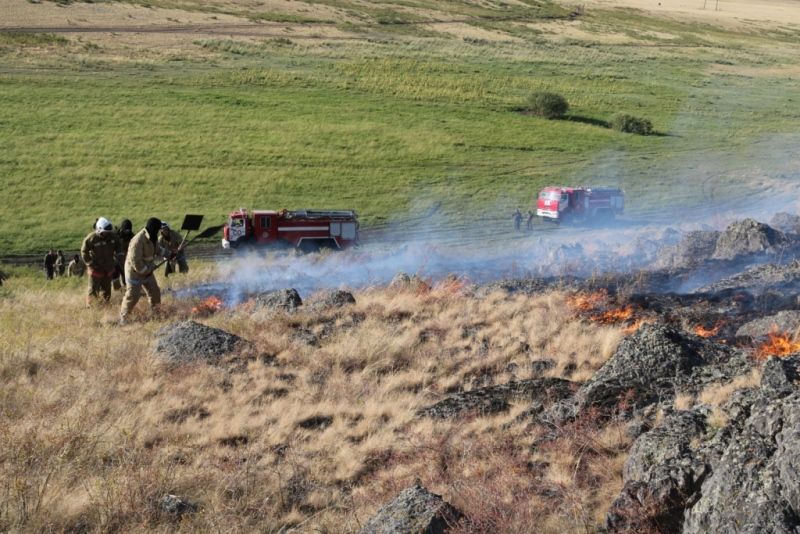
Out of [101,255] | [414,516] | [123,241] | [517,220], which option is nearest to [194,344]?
[101,255]

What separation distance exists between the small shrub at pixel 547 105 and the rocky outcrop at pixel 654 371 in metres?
44.6

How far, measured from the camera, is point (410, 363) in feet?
36.8

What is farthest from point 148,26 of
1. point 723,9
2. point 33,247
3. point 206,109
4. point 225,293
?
point 723,9

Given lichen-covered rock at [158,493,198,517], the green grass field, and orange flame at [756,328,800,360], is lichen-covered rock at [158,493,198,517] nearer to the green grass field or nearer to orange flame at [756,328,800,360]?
orange flame at [756,328,800,360]

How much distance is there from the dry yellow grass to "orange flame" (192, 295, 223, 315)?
4.15 feet

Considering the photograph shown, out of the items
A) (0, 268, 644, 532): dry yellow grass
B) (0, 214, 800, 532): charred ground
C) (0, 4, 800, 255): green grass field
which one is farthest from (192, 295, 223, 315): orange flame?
(0, 4, 800, 255): green grass field

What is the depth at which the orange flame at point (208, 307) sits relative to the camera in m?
14.7

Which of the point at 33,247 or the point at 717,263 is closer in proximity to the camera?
the point at 717,263

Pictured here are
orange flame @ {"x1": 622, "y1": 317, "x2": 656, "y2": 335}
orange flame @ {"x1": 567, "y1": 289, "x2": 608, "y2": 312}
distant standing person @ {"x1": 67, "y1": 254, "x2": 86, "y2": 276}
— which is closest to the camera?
orange flame @ {"x1": 622, "y1": 317, "x2": 656, "y2": 335}

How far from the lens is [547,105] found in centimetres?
5388

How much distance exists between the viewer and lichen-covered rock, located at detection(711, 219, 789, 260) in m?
21.8

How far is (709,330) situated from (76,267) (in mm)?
15935

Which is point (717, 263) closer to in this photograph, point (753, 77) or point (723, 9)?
point (753, 77)

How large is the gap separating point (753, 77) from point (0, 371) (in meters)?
73.1
